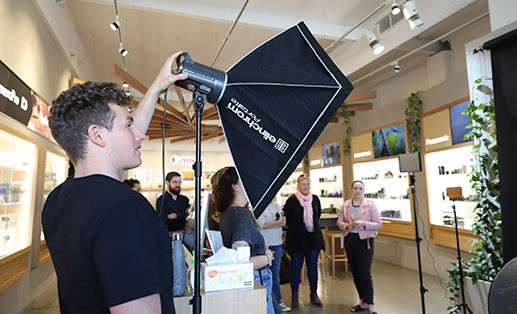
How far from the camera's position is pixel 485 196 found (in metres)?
3.06

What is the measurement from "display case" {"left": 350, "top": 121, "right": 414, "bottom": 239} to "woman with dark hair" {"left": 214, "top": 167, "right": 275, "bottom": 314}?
15.8 feet

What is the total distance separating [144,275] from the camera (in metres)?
0.74

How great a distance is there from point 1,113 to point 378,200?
6.65m

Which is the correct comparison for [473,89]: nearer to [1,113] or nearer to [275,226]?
[275,226]

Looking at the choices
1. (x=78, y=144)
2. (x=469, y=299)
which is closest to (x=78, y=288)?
(x=78, y=144)

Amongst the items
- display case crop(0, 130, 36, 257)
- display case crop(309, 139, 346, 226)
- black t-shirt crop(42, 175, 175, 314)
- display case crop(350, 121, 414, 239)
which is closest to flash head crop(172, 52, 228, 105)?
black t-shirt crop(42, 175, 175, 314)

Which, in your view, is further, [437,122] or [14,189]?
[437,122]

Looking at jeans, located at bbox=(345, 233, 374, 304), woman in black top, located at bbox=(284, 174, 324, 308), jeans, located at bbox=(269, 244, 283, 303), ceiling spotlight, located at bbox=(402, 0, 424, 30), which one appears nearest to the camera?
jeans, located at bbox=(269, 244, 283, 303)

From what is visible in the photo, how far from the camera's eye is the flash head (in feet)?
3.48

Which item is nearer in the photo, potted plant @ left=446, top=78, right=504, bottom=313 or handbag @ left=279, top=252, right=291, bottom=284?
potted plant @ left=446, top=78, right=504, bottom=313

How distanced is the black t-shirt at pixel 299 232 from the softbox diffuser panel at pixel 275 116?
3.34 m

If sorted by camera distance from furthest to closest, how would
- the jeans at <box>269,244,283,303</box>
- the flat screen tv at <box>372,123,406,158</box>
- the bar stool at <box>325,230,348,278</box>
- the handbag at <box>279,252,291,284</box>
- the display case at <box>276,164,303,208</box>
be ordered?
the display case at <box>276,164,303,208</box>
the flat screen tv at <box>372,123,406,158</box>
the bar stool at <box>325,230,348,278</box>
the handbag at <box>279,252,291,284</box>
the jeans at <box>269,244,283,303</box>

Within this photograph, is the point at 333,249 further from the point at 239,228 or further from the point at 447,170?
the point at 239,228

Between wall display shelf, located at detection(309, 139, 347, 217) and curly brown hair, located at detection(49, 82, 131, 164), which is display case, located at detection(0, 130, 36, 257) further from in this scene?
wall display shelf, located at detection(309, 139, 347, 217)
